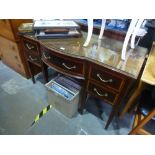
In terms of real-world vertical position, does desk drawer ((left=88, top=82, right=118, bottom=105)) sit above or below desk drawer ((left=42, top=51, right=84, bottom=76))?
below

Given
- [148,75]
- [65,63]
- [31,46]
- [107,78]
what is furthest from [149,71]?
[31,46]

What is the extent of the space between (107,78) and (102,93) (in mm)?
171

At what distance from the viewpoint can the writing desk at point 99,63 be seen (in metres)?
0.89

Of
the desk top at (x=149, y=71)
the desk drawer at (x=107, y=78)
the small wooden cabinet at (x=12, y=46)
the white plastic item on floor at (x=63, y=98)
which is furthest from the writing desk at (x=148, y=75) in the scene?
the small wooden cabinet at (x=12, y=46)

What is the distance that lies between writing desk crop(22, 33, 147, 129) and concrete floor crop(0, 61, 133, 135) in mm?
361

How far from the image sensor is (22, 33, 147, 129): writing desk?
0.89 m

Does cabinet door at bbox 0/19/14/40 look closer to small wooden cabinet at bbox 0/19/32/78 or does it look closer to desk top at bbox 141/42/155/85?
small wooden cabinet at bbox 0/19/32/78

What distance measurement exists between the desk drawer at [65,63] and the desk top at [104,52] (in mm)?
48

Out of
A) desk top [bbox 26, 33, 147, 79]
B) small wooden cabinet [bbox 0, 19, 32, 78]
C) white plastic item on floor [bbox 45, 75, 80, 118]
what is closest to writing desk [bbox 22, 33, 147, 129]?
desk top [bbox 26, 33, 147, 79]

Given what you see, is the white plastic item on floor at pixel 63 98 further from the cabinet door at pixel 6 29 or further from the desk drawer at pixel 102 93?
the cabinet door at pixel 6 29

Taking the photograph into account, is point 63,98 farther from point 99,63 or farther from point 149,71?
point 149,71

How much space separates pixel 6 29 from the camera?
4.71 ft

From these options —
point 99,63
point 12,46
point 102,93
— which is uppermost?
point 99,63

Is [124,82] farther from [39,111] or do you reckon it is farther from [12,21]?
[12,21]
